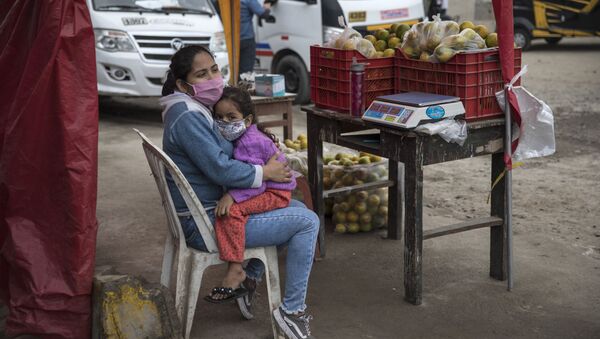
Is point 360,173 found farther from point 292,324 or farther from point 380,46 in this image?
point 292,324

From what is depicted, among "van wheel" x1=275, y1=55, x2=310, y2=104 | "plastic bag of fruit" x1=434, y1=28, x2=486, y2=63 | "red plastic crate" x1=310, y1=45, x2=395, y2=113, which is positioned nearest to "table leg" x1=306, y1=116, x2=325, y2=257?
"red plastic crate" x1=310, y1=45, x2=395, y2=113

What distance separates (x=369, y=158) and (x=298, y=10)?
222 inches

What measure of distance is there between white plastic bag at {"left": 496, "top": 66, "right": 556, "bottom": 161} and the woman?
132cm

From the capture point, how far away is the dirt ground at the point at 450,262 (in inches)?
167

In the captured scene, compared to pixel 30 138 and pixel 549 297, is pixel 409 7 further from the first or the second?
pixel 30 138

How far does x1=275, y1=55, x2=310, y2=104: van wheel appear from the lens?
11391mm

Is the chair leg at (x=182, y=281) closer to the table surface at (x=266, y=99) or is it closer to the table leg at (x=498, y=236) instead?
the table leg at (x=498, y=236)

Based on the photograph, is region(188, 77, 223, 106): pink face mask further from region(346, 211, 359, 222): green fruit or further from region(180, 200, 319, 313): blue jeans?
region(346, 211, 359, 222): green fruit

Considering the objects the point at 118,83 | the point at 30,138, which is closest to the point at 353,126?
the point at 30,138

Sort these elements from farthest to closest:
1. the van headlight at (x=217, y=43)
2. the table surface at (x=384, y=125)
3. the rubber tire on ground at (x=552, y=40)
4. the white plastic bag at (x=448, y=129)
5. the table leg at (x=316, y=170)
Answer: the rubber tire on ground at (x=552, y=40) < the van headlight at (x=217, y=43) < the table leg at (x=316, y=170) < the table surface at (x=384, y=125) < the white plastic bag at (x=448, y=129)

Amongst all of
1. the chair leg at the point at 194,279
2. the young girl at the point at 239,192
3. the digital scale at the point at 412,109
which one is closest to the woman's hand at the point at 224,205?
the young girl at the point at 239,192

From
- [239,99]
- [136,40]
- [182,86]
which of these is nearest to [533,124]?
[239,99]

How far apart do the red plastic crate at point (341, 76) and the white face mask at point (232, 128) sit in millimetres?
1062

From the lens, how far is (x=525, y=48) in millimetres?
18078
